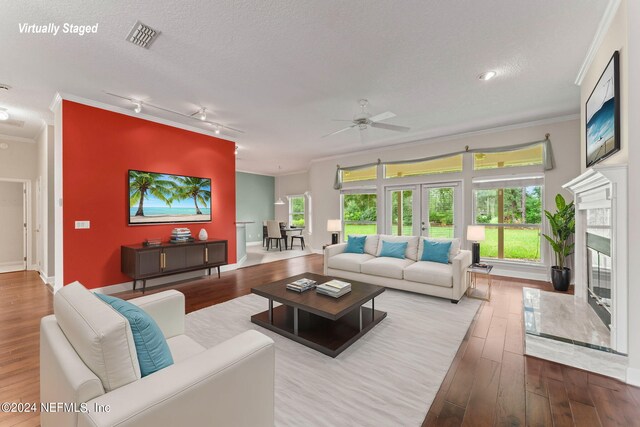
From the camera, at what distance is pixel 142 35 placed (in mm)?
2492

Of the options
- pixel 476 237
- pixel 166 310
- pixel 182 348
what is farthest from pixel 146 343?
pixel 476 237

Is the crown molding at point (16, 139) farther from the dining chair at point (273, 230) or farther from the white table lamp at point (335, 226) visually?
the white table lamp at point (335, 226)

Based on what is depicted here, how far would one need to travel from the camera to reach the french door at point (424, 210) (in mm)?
5812

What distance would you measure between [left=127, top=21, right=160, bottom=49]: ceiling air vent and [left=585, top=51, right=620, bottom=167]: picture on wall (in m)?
4.09

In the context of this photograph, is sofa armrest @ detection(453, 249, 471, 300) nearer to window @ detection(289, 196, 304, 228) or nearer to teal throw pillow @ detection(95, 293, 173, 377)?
teal throw pillow @ detection(95, 293, 173, 377)

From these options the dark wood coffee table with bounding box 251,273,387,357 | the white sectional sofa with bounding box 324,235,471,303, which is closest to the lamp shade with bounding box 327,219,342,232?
the white sectional sofa with bounding box 324,235,471,303

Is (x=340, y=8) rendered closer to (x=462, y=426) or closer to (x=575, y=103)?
(x=462, y=426)

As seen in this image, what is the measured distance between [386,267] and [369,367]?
2.12m

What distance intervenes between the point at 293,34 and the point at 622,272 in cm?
349

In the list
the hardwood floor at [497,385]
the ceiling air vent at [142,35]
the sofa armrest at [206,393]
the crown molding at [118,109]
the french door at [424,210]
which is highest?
the ceiling air vent at [142,35]

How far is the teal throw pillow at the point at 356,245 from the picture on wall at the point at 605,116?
3275 mm

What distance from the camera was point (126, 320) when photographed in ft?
3.43

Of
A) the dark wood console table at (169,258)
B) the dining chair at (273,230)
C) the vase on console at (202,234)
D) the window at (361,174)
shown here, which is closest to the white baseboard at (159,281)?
the dark wood console table at (169,258)

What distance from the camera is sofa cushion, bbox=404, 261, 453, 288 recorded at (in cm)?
363
